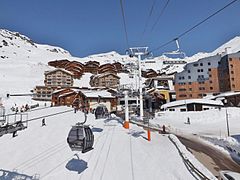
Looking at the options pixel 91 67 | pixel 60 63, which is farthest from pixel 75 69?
pixel 60 63

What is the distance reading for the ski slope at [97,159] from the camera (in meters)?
11.8

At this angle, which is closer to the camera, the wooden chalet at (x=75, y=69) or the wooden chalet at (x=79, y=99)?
the wooden chalet at (x=79, y=99)

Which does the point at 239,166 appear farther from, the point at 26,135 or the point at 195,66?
the point at 195,66

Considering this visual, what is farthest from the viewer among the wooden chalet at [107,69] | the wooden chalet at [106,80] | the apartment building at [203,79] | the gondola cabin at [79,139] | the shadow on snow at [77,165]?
the wooden chalet at [107,69]

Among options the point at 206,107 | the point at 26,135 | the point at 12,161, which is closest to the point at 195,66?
the point at 206,107

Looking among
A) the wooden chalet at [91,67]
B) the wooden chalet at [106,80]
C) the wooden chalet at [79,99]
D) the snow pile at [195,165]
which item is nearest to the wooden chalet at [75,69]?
the wooden chalet at [91,67]

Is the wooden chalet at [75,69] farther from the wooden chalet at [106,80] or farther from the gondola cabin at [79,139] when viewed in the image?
the gondola cabin at [79,139]

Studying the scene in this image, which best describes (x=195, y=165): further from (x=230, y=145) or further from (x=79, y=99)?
(x=79, y=99)

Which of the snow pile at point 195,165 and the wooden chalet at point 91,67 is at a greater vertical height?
the wooden chalet at point 91,67

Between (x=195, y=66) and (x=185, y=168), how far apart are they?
5100 cm

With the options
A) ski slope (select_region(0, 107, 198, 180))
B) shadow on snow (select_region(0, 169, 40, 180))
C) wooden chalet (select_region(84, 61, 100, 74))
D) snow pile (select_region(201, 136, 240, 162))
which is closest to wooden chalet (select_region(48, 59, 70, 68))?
wooden chalet (select_region(84, 61, 100, 74))

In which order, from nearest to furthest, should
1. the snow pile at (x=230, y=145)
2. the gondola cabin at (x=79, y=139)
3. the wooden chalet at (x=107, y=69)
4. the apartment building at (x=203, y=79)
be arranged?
1. the gondola cabin at (x=79, y=139)
2. the snow pile at (x=230, y=145)
3. the apartment building at (x=203, y=79)
4. the wooden chalet at (x=107, y=69)

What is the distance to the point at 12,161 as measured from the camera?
48.8 feet

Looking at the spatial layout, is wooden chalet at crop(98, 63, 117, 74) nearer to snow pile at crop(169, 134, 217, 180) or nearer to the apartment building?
the apartment building
